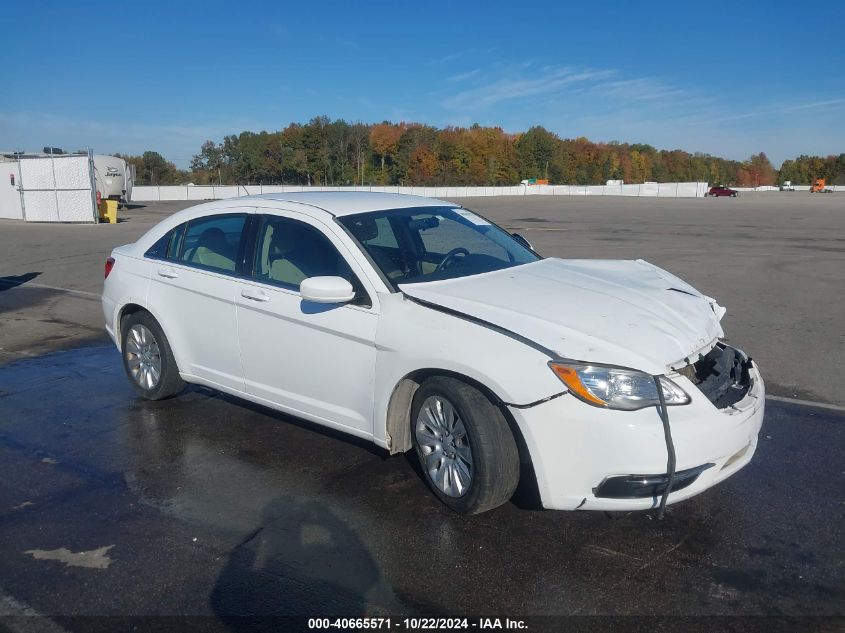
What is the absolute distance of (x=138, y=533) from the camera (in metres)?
3.75

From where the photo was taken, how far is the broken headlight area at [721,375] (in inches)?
142

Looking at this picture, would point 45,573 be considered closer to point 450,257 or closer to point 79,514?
point 79,514

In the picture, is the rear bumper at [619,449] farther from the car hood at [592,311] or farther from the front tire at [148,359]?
the front tire at [148,359]

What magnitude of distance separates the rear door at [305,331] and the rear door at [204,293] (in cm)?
15

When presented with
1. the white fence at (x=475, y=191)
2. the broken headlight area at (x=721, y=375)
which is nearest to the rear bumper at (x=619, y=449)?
the broken headlight area at (x=721, y=375)

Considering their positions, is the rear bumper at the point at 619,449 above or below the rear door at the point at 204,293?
below

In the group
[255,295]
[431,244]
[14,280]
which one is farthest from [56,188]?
[431,244]

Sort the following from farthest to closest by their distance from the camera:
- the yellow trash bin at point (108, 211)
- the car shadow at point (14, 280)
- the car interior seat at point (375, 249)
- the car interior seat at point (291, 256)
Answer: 1. the yellow trash bin at point (108, 211)
2. the car shadow at point (14, 280)
3. the car interior seat at point (291, 256)
4. the car interior seat at point (375, 249)

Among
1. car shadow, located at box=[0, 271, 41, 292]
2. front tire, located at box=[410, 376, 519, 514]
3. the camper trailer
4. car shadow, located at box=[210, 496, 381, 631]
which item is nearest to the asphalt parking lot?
car shadow, located at box=[210, 496, 381, 631]

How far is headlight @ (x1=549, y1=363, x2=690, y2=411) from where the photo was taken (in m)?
3.33

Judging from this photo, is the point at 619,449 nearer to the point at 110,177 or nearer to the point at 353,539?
the point at 353,539

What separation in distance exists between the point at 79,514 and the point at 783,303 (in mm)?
9183

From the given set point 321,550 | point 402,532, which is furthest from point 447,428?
point 321,550

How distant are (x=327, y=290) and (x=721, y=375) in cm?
219
